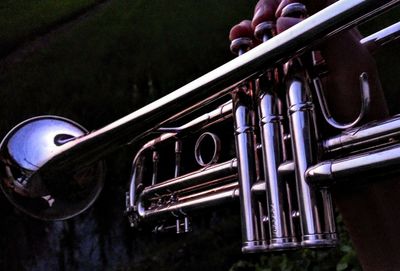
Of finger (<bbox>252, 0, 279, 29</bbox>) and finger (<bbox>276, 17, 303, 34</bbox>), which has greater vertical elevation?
finger (<bbox>252, 0, 279, 29</bbox>)

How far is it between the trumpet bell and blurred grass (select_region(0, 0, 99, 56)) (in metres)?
0.93

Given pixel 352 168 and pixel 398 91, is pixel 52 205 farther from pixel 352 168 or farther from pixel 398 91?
pixel 398 91

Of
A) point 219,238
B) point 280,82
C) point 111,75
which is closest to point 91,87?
point 111,75

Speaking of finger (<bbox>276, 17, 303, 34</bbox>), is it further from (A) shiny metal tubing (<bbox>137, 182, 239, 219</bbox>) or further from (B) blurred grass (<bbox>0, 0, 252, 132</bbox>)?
(B) blurred grass (<bbox>0, 0, 252, 132</bbox>)

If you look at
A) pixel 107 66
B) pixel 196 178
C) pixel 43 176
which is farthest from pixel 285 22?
pixel 107 66

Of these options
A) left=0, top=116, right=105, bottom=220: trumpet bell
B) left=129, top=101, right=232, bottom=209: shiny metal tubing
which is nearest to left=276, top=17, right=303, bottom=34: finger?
left=129, top=101, right=232, bottom=209: shiny metal tubing

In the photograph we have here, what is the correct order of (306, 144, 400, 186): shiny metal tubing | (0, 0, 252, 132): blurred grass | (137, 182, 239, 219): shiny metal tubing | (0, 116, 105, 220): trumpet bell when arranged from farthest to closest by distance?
1. (0, 0, 252, 132): blurred grass
2. (0, 116, 105, 220): trumpet bell
3. (137, 182, 239, 219): shiny metal tubing
4. (306, 144, 400, 186): shiny metal tubing

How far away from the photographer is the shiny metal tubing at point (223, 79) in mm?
648

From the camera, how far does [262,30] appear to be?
0.77m

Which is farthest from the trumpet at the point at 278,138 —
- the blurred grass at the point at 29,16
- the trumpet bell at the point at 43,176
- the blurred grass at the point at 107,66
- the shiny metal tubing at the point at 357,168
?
the blurred grass at the point at 29,16

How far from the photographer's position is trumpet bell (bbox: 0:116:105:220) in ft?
4.07

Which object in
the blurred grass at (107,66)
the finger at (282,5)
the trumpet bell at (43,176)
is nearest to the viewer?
the finger at (282,5)

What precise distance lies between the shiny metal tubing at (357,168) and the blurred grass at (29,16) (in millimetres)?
1618

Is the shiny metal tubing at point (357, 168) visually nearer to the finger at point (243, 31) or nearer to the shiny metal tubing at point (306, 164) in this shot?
the shiny metal tubing at point (306, 164)
